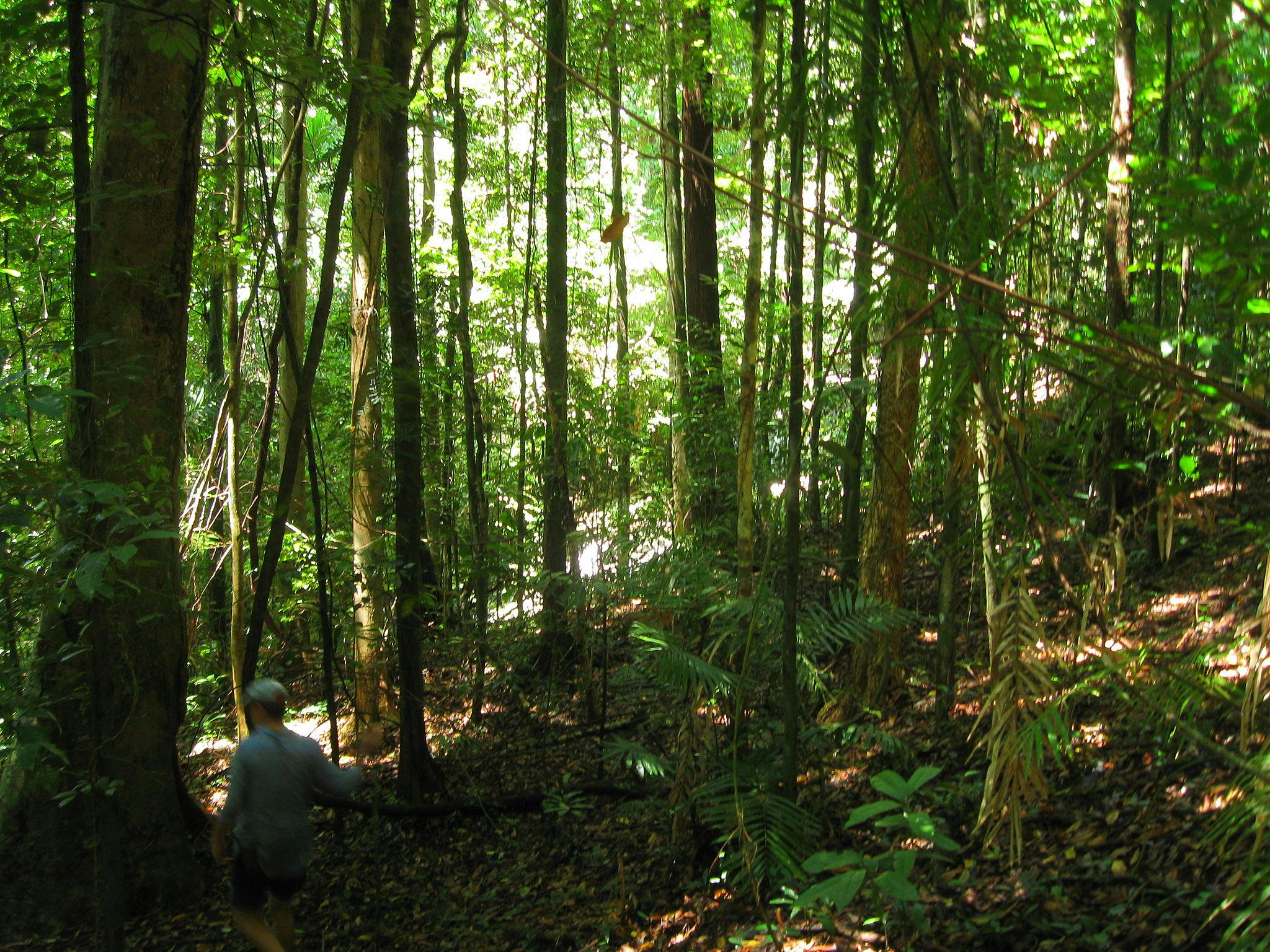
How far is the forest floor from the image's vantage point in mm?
3258

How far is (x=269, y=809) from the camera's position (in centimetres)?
409

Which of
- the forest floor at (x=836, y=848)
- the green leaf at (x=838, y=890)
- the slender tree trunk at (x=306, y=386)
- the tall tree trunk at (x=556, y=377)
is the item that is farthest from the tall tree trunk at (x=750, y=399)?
the green leaf at (x=838, y=890)

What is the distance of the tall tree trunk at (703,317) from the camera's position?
7.52m

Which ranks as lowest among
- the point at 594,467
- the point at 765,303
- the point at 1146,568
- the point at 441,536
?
the point at 1146,568

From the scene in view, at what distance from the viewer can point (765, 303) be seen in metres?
8.38

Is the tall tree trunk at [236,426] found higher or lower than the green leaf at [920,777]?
higher

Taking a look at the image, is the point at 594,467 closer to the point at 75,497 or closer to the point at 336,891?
the point at 336,891

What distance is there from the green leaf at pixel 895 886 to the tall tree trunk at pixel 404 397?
3694mm

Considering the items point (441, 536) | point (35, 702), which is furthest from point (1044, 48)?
point (35, 702)

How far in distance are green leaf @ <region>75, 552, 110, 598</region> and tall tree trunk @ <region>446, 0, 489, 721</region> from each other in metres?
4.27

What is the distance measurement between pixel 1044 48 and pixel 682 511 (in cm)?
468

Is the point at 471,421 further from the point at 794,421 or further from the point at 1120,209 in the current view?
the point at 1120,209

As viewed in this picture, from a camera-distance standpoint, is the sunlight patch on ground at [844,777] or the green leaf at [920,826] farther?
the sunlight patch on ground at [844,777]

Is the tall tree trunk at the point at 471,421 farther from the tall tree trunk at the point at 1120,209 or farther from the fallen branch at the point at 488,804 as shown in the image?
the tall tree trunk at the point at 1120,209
